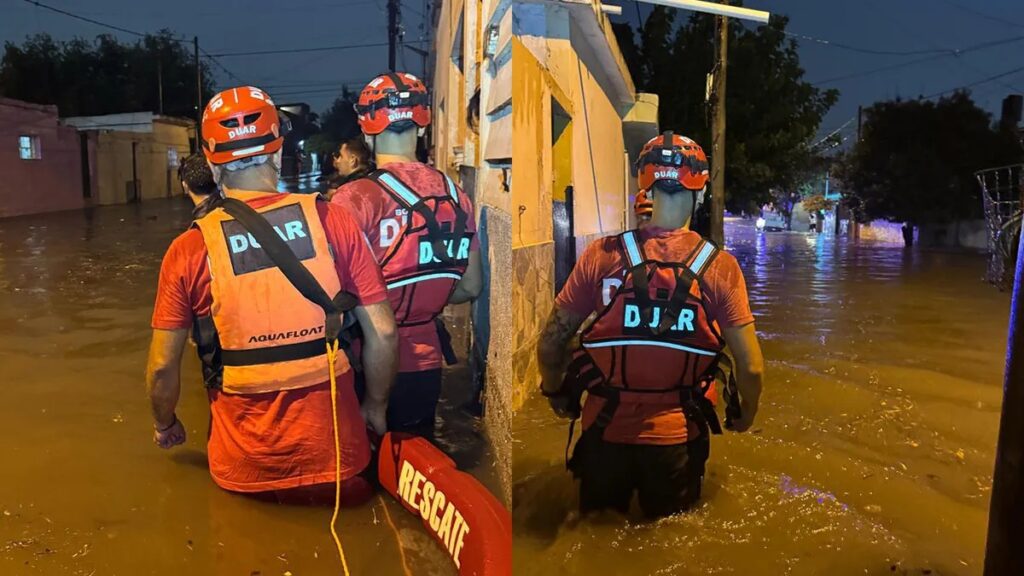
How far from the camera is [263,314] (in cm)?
222

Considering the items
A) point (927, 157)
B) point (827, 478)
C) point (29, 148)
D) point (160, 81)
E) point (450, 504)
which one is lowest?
point (827, 478)

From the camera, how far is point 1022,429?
1756mm

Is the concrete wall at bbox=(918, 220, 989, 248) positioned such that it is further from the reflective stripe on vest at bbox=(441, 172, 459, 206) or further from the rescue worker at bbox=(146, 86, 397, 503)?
the rescue worker at bbox=(146, 86, 397, 503)

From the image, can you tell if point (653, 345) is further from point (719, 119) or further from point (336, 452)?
point (719, 119)

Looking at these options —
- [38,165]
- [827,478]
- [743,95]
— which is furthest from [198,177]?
[38,165]

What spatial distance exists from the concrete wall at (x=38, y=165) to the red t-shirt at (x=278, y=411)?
20.1m

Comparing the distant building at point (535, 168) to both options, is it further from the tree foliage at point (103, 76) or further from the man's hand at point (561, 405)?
the tree foliage at point (103, 76)

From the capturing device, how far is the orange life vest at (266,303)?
2.17 m

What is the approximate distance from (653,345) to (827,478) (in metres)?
1.70

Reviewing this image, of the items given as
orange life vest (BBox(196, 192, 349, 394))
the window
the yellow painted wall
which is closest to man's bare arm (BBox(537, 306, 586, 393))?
the yellow painted wall

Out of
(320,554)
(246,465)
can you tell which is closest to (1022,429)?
(320,554)

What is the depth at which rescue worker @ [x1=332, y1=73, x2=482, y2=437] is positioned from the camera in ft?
8.67

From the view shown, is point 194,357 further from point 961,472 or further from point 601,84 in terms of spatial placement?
point 961,472

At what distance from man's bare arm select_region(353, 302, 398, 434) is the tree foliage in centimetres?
3569
